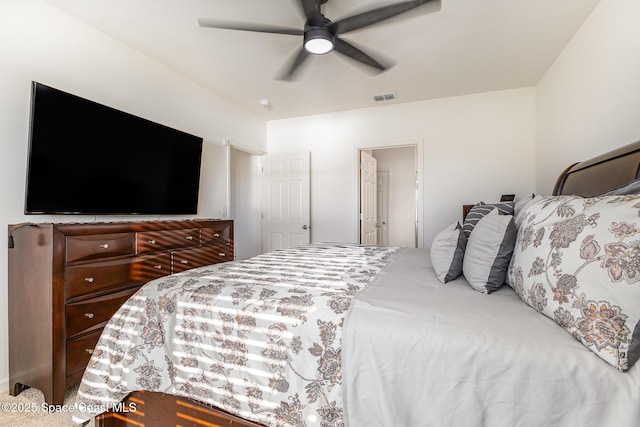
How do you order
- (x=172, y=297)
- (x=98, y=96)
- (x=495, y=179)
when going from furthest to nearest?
(x=495, y=179), (x=98, y=96), (x=172, y=297)

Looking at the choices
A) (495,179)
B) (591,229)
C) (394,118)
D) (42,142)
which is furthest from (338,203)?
(591,229)

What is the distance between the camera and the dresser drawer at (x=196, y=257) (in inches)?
102

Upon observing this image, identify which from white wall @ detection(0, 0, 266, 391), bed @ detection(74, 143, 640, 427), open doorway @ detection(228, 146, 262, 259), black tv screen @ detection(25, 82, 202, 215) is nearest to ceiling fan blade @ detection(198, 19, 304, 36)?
black tv screen @ detection(25, 82, 202, 215)

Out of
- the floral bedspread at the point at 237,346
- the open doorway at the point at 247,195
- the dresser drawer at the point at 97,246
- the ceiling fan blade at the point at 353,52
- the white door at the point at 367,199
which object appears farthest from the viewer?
the open doorway at the point at 247,195

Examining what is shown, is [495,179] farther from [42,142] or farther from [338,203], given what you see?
[42,142]

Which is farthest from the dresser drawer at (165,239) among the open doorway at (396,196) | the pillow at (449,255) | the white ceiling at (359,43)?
the open doorway at (396,196)

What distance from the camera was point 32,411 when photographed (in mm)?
1685

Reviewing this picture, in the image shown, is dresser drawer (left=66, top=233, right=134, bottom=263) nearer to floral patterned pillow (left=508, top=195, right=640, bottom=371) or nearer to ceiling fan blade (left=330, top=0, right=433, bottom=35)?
ceiling fan blade (left=330, top=0, right=433, bottom=35)

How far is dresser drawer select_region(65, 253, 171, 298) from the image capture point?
1.81m

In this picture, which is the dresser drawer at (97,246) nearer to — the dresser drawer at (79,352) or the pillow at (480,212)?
the dresser drawer at (79,352)

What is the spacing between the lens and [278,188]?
4727mm

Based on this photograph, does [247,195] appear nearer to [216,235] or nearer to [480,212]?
[216,235]

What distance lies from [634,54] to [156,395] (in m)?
3.30

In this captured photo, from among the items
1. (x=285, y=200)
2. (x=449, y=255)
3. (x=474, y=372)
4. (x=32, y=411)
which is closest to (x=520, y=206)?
(x=449, y=255)
